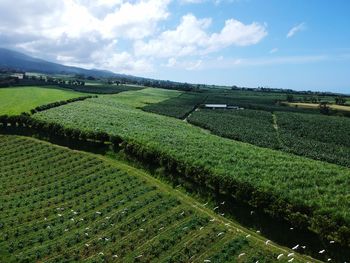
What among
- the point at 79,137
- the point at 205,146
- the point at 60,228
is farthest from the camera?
the point at 79,137

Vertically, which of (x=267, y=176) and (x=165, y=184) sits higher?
(x=267, y=176)

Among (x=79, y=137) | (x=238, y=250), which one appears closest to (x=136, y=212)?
(x=238, y=250)

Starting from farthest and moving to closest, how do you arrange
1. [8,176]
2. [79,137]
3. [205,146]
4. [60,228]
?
[79,137], [205,146], [8,176], [60,228]

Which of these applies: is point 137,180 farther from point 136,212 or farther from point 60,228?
point 60,228

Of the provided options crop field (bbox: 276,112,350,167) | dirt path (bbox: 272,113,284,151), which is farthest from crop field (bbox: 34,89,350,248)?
dirt path (bbox: 272,113,284,151)

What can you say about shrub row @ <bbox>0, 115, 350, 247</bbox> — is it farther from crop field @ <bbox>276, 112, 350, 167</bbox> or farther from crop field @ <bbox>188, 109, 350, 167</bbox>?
crop field @ <bbox>276, 112, 350, 167</bbox>

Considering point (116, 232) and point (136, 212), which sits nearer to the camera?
point (116, 232)

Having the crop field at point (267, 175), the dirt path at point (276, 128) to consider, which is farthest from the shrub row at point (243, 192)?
the dirt path at point (276, 128)
